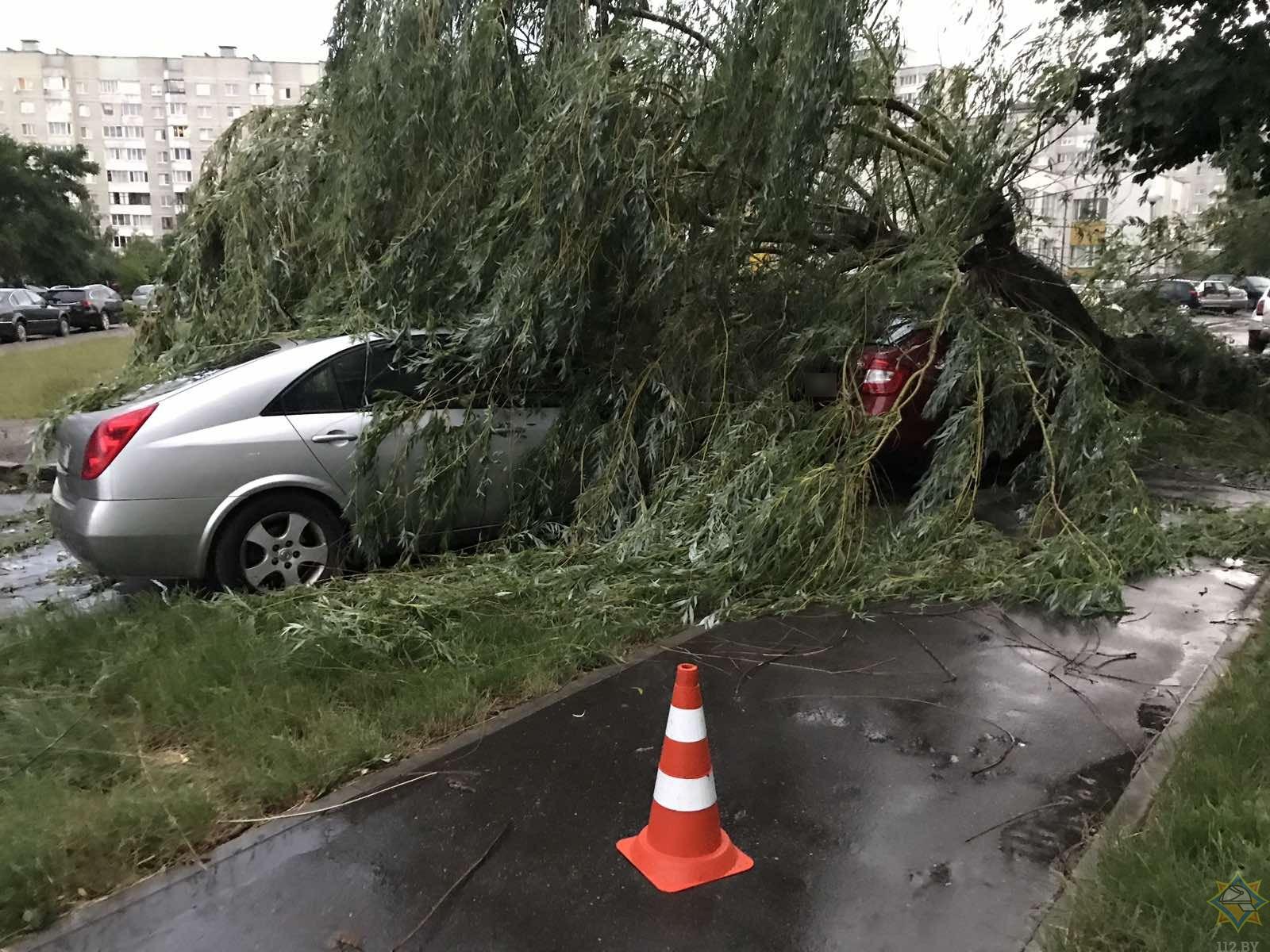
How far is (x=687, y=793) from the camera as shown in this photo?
2838 millimetres

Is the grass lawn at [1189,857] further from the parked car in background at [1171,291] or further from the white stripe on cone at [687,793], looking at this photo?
the parked car in background at [1171,291]

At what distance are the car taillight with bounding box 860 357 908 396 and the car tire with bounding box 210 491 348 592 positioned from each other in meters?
3.43

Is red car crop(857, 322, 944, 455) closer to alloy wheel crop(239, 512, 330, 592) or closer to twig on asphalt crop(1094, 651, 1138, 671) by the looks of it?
twig on asphalt crop(1094, 651, 1138, 671)

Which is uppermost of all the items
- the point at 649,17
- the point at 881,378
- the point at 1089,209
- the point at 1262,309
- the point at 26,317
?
the point at 649,17

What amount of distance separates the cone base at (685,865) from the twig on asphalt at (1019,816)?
0.72m

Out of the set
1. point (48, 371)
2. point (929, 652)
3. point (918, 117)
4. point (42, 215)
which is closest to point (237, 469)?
point (929, 652)

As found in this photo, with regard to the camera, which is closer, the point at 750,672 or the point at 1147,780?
the point at 1147,780

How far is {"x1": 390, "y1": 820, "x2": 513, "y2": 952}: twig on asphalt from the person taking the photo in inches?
102

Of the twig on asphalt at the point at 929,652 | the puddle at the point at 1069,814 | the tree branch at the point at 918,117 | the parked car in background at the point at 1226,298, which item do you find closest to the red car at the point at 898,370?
the tree branch at the point at 918,117

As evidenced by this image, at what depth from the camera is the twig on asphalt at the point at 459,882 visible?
2.58 m

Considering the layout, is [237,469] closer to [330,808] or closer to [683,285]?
[330,808]

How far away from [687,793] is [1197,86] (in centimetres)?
918

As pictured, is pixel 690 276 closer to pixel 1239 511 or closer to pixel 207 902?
pixel 1239 511

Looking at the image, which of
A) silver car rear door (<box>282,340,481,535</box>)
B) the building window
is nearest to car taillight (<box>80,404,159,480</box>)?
silver car rear door (<box>282,340,481,535</box>)
